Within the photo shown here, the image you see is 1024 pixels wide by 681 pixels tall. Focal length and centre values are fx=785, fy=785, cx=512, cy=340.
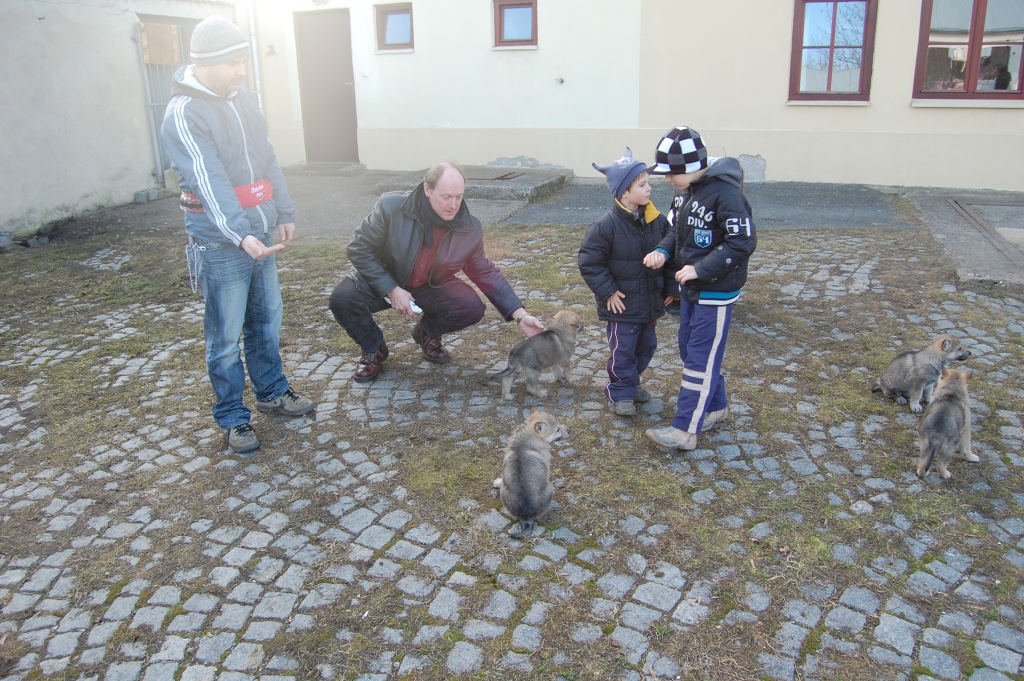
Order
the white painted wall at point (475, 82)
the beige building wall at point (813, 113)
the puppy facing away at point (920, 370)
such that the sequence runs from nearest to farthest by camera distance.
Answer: the puppy facing away at point (920, 370)
the beige building wall at point (813, 113)
the white painted wall at point (475, 82)

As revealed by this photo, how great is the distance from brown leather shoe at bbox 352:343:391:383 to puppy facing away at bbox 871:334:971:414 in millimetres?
3461

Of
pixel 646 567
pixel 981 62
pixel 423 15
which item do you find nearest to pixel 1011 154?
pixel 981 62

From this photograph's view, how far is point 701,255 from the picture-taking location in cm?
435

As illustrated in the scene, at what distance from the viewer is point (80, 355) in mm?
6250

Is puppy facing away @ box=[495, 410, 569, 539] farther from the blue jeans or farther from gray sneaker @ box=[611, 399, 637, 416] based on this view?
the blue jeans

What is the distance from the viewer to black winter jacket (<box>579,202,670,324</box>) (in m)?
4.77

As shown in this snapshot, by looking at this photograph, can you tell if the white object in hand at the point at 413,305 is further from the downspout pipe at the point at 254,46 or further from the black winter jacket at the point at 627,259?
the downspout pipe at the point at 254,46

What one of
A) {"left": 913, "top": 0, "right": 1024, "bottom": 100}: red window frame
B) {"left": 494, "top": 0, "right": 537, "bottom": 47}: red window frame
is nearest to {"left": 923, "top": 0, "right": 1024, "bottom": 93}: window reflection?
{"left": 913, "top": 0, "right": 1024, "bottom": 100}: red window frame

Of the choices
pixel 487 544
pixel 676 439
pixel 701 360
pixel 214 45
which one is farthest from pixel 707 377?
pixel 214 45

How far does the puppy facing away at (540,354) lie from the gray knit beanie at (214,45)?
7.91 feet

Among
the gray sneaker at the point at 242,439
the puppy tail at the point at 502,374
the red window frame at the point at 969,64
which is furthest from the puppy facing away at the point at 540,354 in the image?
the red window frame at the point at 969,64

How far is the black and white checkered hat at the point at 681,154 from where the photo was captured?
413 centimetres

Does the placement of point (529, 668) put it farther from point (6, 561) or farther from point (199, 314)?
point (199, 314)

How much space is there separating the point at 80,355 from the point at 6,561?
9.31 ft
